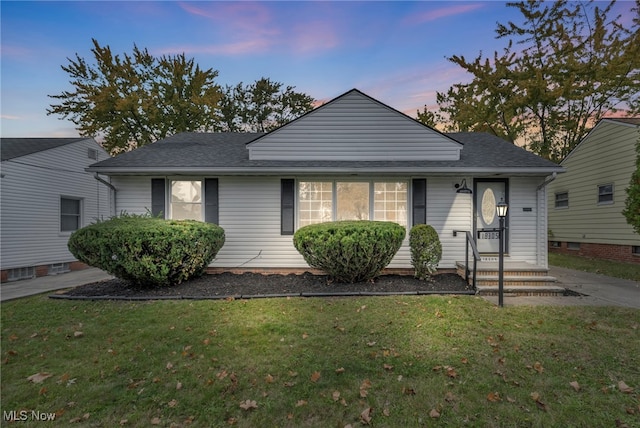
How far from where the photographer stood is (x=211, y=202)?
7512mm

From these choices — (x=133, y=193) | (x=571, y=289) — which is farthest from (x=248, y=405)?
(x=571, y=289)

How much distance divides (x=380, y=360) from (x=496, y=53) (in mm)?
19726

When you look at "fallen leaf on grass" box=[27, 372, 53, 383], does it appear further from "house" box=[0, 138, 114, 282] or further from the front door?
the front door

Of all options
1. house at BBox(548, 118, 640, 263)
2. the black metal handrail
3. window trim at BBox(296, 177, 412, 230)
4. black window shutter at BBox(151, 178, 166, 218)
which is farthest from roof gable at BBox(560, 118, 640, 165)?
black window shutter at BBox(151, 178, 166, 218)

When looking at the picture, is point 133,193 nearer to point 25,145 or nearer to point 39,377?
point 39,377

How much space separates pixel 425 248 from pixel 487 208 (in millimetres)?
2528

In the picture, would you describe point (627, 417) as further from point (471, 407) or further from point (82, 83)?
point (82, 83)

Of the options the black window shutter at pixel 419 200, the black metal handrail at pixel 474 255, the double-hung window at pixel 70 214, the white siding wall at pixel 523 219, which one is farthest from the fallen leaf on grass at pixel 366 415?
the double-hung window at pixel 70 214

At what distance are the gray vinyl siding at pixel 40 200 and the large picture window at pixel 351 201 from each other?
16.6ft

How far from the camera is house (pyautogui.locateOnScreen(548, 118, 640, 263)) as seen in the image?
10.1m

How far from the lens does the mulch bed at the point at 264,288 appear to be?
5742 mm

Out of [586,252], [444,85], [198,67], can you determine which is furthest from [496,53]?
[198,67]

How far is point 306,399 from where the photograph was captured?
269 centimetres

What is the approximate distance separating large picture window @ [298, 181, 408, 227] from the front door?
6.44 ft
